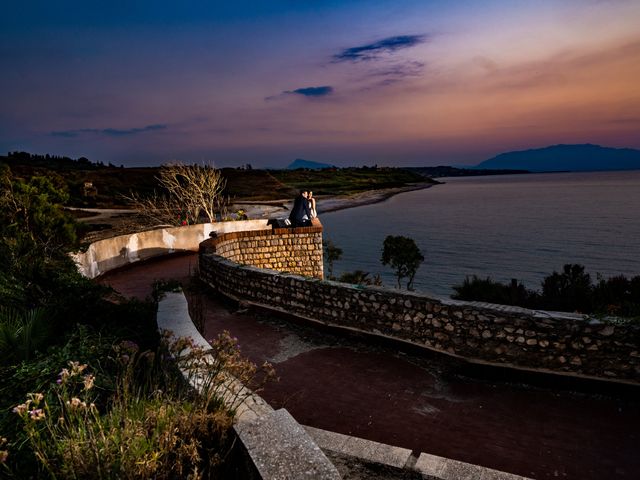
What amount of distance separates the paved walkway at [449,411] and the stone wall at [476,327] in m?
0.32

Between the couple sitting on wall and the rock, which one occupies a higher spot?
the couple sitting on wall

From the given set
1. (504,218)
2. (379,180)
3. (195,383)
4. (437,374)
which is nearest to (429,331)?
(437,374)

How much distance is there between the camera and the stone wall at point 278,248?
12.8m

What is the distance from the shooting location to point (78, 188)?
192 feet

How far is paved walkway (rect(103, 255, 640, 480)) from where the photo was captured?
13.7 feet

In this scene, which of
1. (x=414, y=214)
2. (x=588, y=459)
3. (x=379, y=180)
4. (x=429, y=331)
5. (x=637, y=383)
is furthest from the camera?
(x=379, y=180)

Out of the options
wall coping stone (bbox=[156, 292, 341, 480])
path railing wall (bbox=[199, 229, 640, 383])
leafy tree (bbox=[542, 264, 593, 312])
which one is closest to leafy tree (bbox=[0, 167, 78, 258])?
path railing wall (bbox=[199, 229, 640, 383])

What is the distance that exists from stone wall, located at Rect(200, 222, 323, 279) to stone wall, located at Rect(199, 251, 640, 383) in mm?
4522

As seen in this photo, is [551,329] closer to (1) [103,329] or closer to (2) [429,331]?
(2) [429,331]

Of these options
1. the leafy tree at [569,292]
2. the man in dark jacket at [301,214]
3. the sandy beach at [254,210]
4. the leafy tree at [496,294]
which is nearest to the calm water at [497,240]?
the leafy tree at [496,294]

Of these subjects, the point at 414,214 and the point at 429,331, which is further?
Result: the point at 414,214

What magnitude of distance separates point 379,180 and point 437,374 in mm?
148333

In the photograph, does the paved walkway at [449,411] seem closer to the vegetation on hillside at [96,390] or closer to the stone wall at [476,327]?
the stone wall at [476,327]

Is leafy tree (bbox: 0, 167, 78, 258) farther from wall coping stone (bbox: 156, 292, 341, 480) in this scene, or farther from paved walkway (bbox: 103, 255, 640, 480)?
wall coping stone (bbox: 156, 292, 341, 480)
